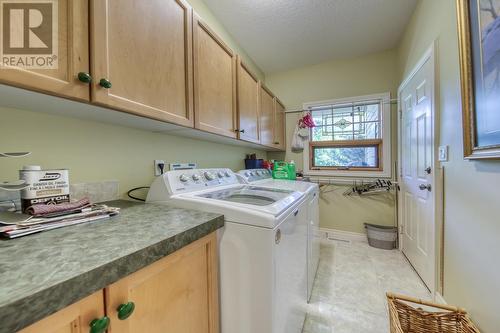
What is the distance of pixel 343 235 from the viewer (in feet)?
9.32

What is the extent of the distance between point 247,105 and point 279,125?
3.63 feet

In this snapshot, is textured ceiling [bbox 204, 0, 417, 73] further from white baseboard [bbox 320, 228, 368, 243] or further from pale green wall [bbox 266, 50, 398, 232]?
white baseboard [bbox 320, 228, 368, 243]

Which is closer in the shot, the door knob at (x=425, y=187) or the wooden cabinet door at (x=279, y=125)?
the door knob at (x=425, y=187)

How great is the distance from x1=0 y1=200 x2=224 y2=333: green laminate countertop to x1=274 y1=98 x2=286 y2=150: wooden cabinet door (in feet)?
6.97

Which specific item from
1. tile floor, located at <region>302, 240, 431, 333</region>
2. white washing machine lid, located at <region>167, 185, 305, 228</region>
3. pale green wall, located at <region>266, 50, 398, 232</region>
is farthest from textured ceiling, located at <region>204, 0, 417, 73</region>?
tile floor, located at <region>302, 240, 431, 333</region>

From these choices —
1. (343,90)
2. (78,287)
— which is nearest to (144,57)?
(78,287)

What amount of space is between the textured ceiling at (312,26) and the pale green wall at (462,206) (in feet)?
1.37

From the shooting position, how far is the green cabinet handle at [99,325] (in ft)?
1.44

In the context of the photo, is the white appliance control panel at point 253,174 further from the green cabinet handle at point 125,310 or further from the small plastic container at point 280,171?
the green cabinet handle at point 125,310

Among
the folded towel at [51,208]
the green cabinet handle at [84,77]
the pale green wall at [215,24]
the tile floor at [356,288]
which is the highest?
the pale green wall at [215,24]

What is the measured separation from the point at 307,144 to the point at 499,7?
2.23 meters

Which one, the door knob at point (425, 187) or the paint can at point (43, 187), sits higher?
the paint can at point (43, 187)

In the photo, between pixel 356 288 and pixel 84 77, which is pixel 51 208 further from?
pixel 356 288

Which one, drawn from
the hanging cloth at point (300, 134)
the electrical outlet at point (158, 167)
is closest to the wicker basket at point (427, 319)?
the electrical outlet at point (158, 167)
